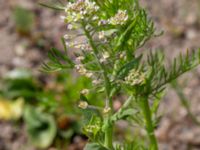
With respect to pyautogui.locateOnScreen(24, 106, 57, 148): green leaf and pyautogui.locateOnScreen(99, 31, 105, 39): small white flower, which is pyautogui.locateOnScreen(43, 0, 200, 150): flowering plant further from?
pyautogui.locateOnScreen(24, 106, 57, 148): green leaf

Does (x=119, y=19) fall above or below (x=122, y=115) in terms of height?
above

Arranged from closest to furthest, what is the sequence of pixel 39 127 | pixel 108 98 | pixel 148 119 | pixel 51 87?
pixel 108 98, pixel 148 119, pixel 39 127, pixel 51 87

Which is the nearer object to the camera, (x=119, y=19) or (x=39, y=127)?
(x=119, y=19)

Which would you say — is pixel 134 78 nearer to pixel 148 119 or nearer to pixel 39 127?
pixel 148 119

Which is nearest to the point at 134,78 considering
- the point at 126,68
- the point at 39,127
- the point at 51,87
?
the point at 126,68

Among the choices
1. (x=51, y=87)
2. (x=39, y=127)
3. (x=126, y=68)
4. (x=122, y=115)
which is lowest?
(x=122, y=115)

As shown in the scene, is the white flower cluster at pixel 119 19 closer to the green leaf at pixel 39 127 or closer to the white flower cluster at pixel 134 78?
the white flower cluster at pixel 134 78

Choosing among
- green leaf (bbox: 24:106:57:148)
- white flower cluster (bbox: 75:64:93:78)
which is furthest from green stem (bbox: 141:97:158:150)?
green leaf (bbox: 24:106:57:148)
